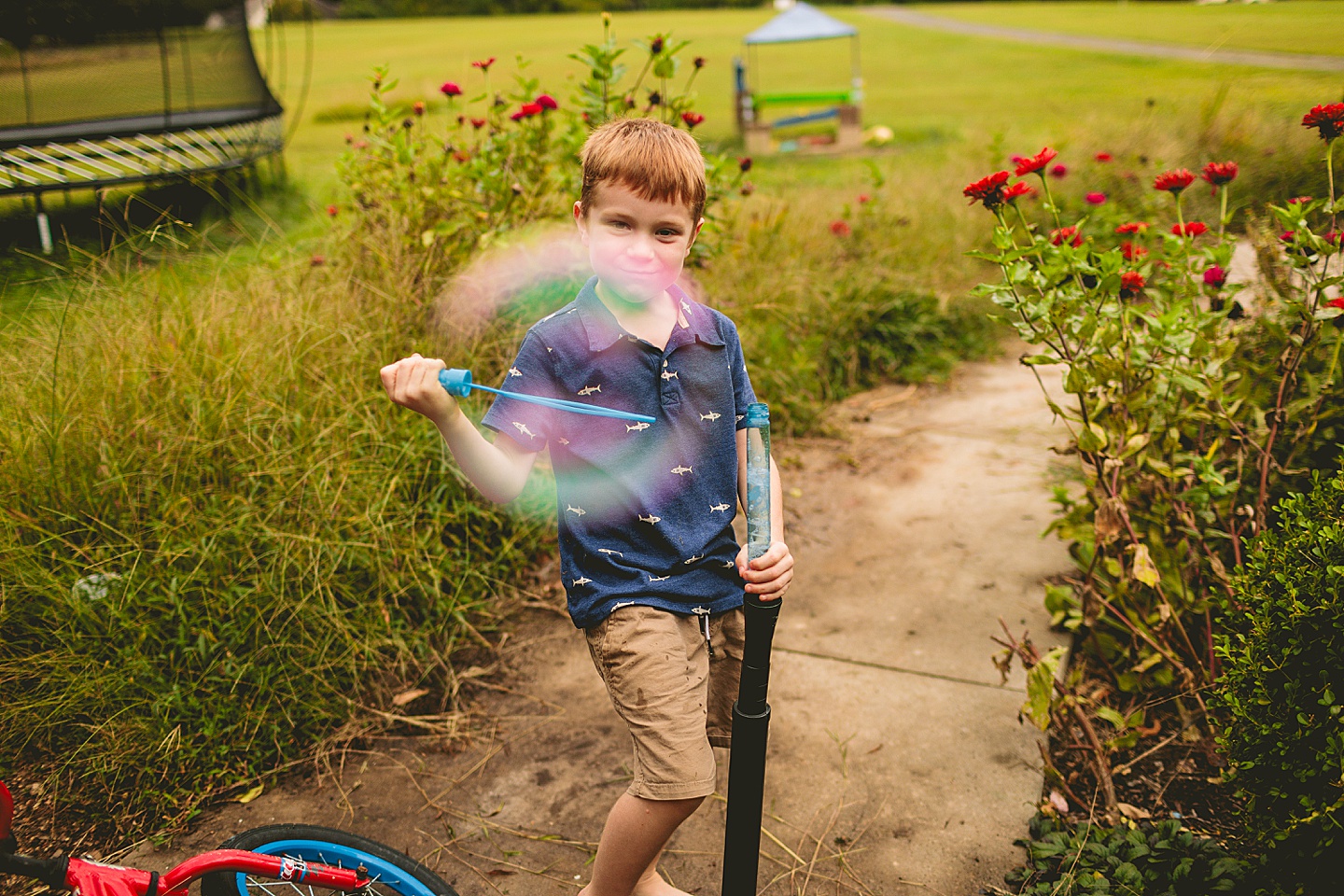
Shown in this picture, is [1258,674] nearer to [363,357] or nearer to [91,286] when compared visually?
[363,357]

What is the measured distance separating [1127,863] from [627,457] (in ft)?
4.11

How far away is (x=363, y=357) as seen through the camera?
2873 millimetres

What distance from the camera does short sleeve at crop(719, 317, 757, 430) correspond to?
5.86 feet

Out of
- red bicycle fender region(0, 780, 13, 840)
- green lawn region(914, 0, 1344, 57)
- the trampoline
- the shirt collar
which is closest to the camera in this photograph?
red bicycle fender region(0, 780, 13, 840)

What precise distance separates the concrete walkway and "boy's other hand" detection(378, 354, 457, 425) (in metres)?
1.11

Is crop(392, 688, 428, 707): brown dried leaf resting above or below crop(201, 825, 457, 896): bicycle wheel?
below

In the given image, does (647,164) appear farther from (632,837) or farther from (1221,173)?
(1221,173)

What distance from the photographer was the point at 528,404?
1.65m

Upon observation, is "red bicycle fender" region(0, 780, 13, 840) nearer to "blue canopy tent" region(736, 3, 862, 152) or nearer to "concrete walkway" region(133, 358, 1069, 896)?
"concrete walkway" region(133, 358, 1069, 896)

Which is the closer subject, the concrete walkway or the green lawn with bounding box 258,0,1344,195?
the concrete walkway

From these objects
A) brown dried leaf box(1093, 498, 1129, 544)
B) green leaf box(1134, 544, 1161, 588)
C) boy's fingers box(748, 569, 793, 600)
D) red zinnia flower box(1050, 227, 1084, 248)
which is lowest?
green leaf box(1134, 544, 1161, 588)

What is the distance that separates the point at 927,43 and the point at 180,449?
2812cm

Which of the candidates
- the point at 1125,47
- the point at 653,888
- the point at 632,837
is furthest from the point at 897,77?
the point at 632,837

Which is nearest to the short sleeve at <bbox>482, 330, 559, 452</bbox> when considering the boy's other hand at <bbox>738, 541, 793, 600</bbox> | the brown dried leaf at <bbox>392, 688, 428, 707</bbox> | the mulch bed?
the boy's other hand at <bbox>738, 541, 793, 600</bbox>
